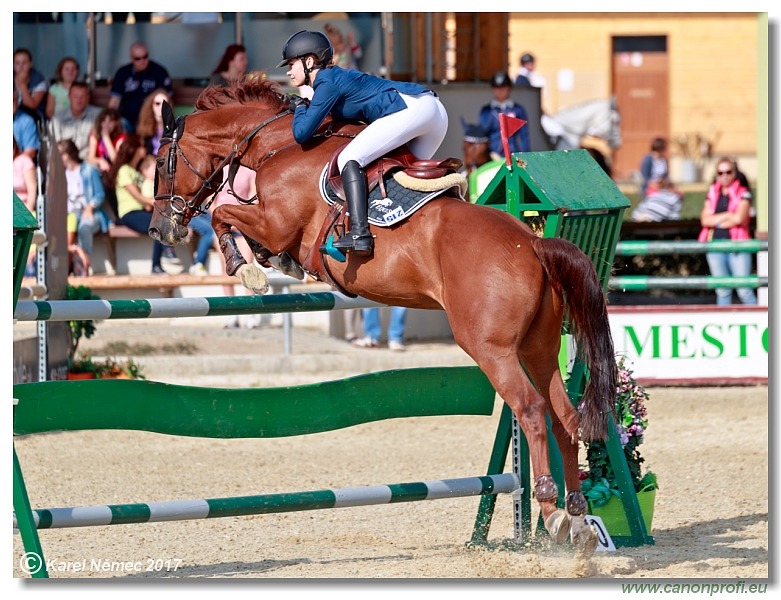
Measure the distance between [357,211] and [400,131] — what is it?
419 millimetres

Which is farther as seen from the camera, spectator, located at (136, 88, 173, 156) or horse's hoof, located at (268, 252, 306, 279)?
spectator, located at (136, 88, 173, 156)

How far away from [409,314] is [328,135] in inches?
264

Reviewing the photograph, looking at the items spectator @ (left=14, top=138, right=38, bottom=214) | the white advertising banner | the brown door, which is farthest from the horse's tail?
the brown door

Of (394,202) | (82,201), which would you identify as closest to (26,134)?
(82,201)

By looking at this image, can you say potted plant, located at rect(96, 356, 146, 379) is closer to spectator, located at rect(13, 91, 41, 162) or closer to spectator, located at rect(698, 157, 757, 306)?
spectator, located at rect(13, 91, 41, 162)

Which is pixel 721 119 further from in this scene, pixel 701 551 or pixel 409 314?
pixel 701 551

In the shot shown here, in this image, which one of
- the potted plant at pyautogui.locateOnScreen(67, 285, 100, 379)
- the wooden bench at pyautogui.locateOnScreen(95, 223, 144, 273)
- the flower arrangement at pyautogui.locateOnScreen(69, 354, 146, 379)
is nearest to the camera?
the potted plant at pyautogui.locateOnScreen(67, 285, 100, 379)

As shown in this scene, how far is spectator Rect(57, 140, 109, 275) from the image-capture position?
39.1 feet

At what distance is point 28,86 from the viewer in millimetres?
12320

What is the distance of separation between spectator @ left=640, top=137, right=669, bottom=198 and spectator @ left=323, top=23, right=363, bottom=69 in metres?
10.1

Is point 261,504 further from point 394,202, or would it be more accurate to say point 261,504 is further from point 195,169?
point 195,169

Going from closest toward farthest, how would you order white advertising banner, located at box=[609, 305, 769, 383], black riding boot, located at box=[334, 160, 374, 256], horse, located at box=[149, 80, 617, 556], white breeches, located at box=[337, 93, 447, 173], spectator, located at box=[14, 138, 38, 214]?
1. horse, located at box=[149, 80, 617, 556]
2. black riding boot, located at box=[334, 160, 374, 256]
3. white breeches, located at box=[337, 93, 447, 173]
4. white advertising banner, located at box=[609, 305, 769, 383]
5. spectator, located at box=[14, 138, 38, 214]

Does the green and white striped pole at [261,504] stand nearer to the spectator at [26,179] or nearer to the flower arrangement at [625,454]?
the flower arrangement at [625,454]

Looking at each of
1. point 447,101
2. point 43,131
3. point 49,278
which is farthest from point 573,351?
point 447,101
